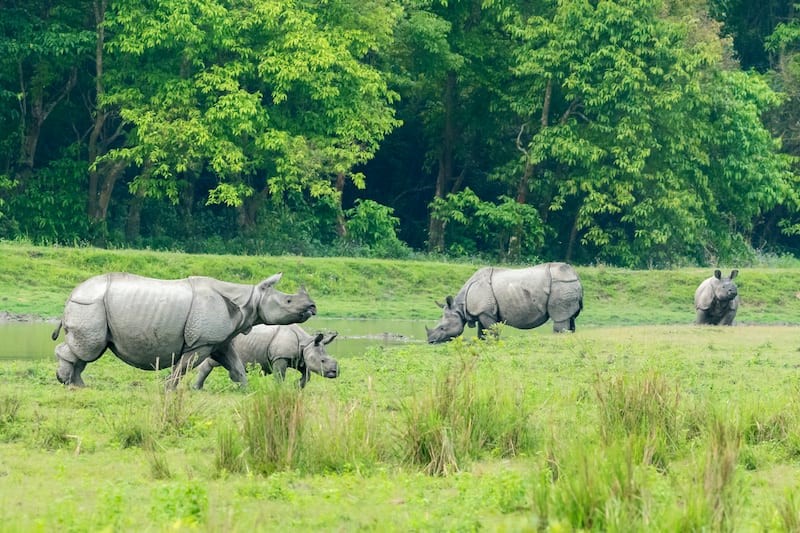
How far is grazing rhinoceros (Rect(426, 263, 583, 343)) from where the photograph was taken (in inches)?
837

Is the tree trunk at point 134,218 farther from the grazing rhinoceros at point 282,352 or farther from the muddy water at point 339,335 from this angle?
the grazing rhinoceros at point 282,352

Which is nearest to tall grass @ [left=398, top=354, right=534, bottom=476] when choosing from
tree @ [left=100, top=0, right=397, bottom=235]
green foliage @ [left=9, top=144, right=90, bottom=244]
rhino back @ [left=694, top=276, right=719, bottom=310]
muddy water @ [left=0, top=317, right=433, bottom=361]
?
muddy water @ [left=0, top=317, right=433, bottom=361]

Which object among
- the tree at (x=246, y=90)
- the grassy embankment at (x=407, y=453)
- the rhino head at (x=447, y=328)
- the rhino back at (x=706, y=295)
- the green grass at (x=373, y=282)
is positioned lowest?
the green grass at (x=373, y=282)

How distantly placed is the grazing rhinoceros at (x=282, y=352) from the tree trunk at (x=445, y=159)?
23912 mm

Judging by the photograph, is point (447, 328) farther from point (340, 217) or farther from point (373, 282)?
point (340, 217)

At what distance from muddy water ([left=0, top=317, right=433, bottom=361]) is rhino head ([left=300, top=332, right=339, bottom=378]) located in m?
4.06

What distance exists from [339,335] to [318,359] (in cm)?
781

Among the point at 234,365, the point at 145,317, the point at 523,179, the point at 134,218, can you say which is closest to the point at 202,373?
the point at 234,365

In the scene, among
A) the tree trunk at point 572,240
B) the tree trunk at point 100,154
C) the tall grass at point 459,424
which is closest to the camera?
the tall grass at point 459,424

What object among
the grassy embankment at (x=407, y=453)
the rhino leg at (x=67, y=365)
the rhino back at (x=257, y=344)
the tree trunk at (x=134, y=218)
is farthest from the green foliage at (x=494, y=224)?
the rhino leg at (x=67, y=365)

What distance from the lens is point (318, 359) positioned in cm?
1431

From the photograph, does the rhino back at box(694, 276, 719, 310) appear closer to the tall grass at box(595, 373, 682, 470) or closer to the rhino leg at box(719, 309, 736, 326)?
the rhino leg at box(719, 309, 736, 326)

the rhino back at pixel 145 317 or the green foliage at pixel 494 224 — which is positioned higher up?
the rhino back at pixel 145 317

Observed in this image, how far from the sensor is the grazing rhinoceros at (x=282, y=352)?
46.8 ft
